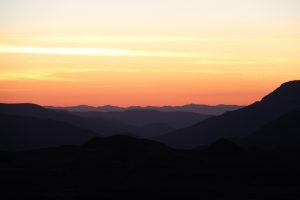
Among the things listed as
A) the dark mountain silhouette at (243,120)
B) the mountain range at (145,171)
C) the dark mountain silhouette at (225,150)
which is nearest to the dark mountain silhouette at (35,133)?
the dark mountain silhouette at (243,120)

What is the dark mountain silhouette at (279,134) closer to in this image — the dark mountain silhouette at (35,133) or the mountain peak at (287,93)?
the mountain peak at (287,93)

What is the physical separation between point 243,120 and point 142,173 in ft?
329

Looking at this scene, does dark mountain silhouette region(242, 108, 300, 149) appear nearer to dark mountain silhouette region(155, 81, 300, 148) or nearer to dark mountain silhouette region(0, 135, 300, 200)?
dark mountain silhouette region(0, 135, 300, 200)

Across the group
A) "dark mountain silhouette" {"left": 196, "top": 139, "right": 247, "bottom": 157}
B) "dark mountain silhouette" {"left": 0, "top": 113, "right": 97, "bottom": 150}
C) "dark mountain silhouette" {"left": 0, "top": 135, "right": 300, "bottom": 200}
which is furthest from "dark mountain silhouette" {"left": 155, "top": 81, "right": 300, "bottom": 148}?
"dark mountain silhouette" {"left": 0, "top": 135, "right": 300, "bottom": 200}

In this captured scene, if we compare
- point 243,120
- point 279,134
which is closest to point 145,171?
point 279,134

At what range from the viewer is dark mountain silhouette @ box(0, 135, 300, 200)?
56250 millimetres

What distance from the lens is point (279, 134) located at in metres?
116

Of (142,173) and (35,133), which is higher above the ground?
(35,133)

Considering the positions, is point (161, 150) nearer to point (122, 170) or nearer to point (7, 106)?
point (122, 170)

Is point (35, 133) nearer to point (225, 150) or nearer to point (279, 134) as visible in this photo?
point (279, 134)

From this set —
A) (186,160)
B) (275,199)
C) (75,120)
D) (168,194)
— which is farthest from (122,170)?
(75,120)

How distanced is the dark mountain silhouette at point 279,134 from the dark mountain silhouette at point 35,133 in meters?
44.5

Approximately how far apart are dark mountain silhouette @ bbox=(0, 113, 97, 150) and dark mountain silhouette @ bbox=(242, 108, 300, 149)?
44505 mm

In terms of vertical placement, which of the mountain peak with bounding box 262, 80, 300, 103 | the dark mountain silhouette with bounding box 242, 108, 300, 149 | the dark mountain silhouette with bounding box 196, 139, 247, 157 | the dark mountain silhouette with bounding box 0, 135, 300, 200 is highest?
the mountain peak with bounding box 262, 80, 300, 103
